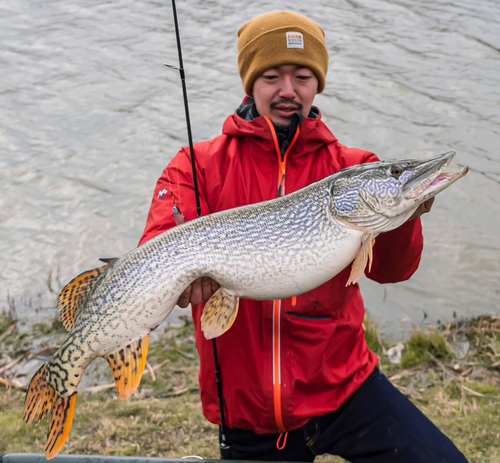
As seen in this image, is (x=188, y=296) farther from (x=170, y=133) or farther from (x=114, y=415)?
(x=170, y=133)

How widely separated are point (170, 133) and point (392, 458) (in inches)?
219

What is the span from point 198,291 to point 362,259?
2.15 ft

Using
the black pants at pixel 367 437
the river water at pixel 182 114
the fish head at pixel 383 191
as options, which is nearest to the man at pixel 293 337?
the black pants at pixel 367 437

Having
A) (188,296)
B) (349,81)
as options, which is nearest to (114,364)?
(188,296)

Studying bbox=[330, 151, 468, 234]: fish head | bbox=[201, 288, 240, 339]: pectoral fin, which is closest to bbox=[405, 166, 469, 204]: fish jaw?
bbox=[330, 151, 468, 234]: fish head

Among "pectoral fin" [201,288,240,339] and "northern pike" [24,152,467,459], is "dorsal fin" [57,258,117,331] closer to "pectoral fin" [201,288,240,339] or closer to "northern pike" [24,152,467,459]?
"northern pike" [24,152,467,459]

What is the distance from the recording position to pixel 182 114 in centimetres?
746

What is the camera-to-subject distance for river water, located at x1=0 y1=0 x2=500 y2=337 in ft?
18.4

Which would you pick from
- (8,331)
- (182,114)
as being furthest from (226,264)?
(182,114)

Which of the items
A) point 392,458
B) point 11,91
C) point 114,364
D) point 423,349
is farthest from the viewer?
point 11,91

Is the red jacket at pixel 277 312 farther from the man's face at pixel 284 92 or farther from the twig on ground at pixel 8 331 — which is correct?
the twig on ground at pixel 8 331

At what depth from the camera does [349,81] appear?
776 cm

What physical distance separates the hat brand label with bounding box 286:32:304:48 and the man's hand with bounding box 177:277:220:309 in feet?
4.09

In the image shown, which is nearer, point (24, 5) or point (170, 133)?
point (170, 133)
